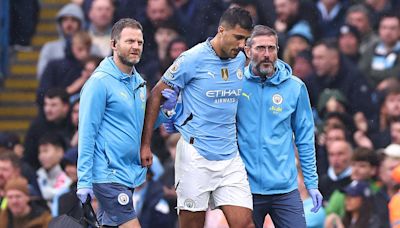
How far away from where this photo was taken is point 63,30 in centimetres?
2005

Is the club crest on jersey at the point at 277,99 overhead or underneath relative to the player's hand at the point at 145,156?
overhead

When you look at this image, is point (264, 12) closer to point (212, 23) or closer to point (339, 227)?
point (212, 23)

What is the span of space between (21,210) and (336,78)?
413cm

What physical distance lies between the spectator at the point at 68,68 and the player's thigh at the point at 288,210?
666 centimetres

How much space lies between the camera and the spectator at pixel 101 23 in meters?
19.4

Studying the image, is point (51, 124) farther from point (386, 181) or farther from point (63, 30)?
point (386, 181)

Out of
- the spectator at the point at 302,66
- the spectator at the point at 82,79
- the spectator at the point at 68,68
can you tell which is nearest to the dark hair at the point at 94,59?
the spectator at the point at 82,79

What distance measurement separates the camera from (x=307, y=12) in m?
19.2

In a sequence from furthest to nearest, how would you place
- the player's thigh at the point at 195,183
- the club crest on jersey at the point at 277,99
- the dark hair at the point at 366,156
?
the dark hair at the point at 366,156 < the club crest on jersey at the point at 277,99 < the player's thigh at the point at 195,183

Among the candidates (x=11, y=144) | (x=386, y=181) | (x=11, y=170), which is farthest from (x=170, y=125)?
(x=11, y=144)

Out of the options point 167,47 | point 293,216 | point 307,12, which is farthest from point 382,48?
point 293,216

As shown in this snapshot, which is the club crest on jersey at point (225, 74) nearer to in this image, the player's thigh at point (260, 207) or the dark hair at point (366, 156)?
the player's thigh at point (260, 207)

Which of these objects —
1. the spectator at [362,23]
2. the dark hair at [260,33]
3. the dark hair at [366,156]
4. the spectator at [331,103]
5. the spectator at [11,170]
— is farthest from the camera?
the spectator at [362,23]

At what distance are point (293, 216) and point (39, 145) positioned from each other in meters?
6.04
